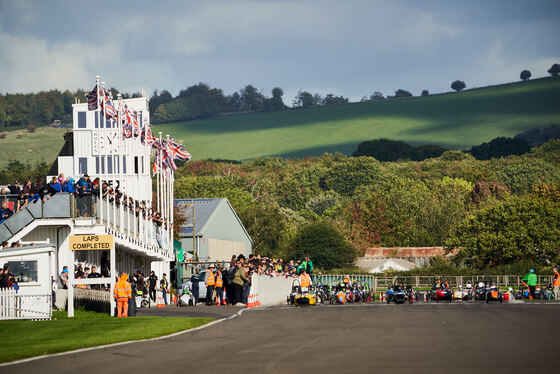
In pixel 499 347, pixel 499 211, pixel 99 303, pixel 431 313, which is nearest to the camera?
pixel 499 347

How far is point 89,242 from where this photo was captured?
104 ft

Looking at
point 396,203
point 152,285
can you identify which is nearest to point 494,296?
point 152,285

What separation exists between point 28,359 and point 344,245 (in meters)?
92.9

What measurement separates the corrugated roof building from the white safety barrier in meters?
33.9

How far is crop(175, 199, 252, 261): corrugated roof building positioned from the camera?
82.9m

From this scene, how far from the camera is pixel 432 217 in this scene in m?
141

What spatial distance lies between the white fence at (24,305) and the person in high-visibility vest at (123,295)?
2.45 meters

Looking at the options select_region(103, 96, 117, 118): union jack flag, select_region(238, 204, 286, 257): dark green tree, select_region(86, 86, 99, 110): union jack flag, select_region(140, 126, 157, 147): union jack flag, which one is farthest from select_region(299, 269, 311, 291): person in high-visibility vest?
select_region(238, 204, 286, 257): dark green tree

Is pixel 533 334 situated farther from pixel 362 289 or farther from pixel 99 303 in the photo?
pixel 362 289

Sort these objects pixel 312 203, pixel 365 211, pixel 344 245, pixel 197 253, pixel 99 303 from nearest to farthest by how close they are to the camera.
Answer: pixel 99 303 < pixel 197 253 < pixel 344 245 < pixel 365 211 < pixel 312 203

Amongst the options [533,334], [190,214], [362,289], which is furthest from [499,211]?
[533,334]

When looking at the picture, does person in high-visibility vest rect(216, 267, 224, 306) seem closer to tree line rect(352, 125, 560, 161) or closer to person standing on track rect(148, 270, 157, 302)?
person standing on track rect(148, 270, 157, 302)

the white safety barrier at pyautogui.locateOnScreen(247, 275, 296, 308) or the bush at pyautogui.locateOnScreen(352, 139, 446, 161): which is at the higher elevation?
the bush at pyautogui.locateOnScreen(352, 139, 446, 161)

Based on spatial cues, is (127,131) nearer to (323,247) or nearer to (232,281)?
(232,281)
